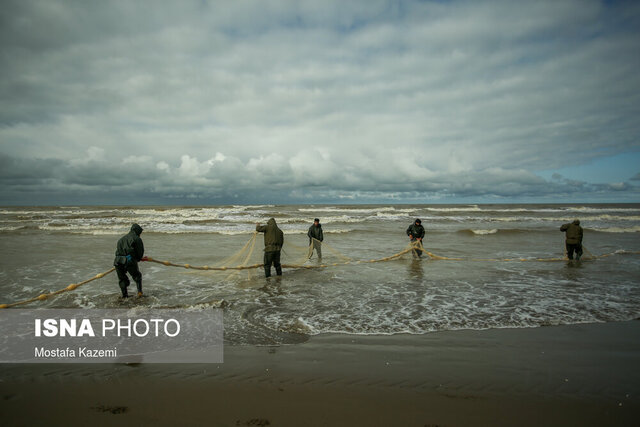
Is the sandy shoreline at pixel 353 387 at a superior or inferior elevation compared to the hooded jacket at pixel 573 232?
inferior

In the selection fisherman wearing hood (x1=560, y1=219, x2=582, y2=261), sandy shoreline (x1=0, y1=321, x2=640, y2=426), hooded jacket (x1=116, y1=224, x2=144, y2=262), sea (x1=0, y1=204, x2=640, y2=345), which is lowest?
sea (x1=0, y1=204, x2=640, y2=345)

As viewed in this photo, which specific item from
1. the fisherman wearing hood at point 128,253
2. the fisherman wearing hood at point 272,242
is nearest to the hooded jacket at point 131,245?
the fisherman wearing hood at point 128,253

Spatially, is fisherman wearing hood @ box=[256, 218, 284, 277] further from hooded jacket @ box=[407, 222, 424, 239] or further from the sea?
hooded jacket @ box=[407, 222, 424, 239]

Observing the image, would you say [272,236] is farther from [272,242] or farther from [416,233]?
[416,233]

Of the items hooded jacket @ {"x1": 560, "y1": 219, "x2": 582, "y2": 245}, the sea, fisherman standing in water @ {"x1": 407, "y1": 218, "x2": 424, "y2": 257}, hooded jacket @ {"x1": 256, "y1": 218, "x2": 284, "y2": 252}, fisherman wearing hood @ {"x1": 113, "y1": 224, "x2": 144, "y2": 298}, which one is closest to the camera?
the sea

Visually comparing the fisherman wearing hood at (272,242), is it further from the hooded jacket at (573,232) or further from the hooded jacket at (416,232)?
the hooded jacket at (573,232)

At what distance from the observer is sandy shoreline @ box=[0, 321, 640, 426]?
3.38m

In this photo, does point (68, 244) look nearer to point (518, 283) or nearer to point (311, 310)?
point (311, 310)

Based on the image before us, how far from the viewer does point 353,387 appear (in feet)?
12.9

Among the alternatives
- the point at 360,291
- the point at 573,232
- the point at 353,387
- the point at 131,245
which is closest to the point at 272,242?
the point at 360,291

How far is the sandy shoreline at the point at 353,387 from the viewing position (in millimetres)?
3385

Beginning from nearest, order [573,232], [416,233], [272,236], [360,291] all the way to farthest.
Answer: [360,291], [272,236], [573,232], [416,233]

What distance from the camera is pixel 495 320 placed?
6.55m

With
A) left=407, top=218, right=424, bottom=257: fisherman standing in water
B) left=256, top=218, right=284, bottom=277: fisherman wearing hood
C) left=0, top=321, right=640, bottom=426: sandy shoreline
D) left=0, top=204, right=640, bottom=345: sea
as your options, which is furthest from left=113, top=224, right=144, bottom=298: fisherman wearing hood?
left=407, top=218, right=424, bottom=257: fisherman standing in water
